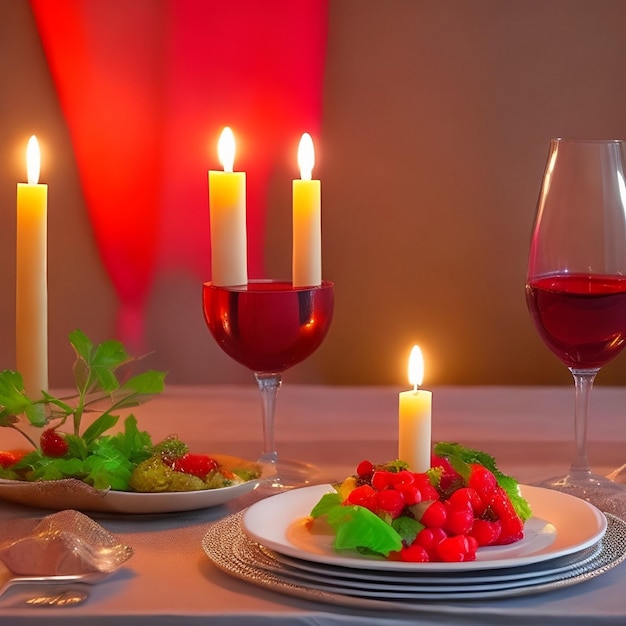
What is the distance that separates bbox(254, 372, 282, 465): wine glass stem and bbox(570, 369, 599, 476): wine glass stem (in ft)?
0.87

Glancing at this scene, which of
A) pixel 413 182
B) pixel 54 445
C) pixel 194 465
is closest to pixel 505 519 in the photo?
pixel 194 465

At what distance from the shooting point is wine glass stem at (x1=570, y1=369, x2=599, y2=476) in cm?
101

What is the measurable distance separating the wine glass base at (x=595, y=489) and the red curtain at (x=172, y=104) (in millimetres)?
836

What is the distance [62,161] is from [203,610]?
1.21m

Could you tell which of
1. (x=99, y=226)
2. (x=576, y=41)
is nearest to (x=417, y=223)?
(x=576, y=41)

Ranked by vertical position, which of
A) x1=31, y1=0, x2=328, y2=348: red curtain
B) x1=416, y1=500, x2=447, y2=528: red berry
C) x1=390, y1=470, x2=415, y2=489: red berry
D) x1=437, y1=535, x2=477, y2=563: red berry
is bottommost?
x1=437, y1=535, x2=477, y2=563: red berry

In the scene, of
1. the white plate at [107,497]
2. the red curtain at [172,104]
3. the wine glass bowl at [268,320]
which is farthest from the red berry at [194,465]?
the red curtain at [172,104]

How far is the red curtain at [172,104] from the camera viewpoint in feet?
5.56

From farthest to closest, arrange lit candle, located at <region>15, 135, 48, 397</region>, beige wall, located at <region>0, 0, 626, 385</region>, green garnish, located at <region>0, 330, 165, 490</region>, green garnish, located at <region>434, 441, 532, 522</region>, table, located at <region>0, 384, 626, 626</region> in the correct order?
1. beige wall, located at <region>0, 0, 626, 385</region>
2. lit candle, located at <region>15, 135, 48, 397</region>
3. green garnish, located at <region>0, 330, 165, 490</region>
4. green garnish, located at <region>434, 441, 532, 522</region>
5. table, located at <region>0, 384, 626, 626</region>

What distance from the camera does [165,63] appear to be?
67.3 inches

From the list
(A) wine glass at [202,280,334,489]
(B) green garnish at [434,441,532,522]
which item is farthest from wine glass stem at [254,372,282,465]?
(B) green garnish at [434,441,532,522]

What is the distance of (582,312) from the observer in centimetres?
98

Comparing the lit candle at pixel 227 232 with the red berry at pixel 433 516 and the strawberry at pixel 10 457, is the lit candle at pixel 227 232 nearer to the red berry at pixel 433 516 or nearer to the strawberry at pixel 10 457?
the strawberry at pixel 10 457

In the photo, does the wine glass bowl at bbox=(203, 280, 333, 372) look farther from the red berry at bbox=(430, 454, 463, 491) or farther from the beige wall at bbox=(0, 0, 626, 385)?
the beige wall at bbox=(0, 0, 626, 385)
